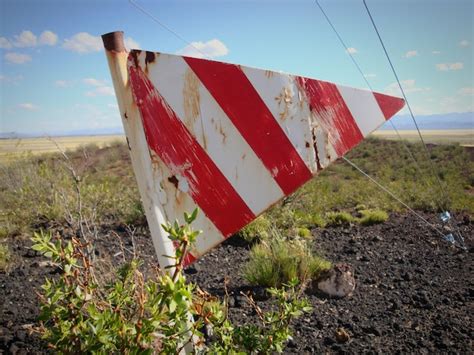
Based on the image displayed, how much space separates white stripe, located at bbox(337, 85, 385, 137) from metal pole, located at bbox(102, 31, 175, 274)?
85cm

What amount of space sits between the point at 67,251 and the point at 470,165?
23552 millimetres

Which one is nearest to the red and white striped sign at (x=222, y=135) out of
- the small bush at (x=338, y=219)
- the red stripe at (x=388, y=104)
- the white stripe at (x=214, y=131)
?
the white stripe at (x=214, y=131)

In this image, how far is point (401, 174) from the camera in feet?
64.2

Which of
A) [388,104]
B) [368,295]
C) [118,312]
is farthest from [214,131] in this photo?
[368,295]

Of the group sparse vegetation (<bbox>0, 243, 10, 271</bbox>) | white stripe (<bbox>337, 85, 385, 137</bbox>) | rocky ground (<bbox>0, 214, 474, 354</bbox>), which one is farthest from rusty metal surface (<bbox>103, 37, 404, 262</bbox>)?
sparse vegetation (<bbox>0, 243, 10, 271</bbox>)

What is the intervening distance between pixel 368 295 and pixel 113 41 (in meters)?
2.81

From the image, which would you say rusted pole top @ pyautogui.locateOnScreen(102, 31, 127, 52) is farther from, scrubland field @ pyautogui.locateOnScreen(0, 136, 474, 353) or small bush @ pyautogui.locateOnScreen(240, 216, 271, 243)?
small bush @ pyautogui.locateOnScreen(240, 216, 271, 243)

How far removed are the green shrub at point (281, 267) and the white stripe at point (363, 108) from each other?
191 cm

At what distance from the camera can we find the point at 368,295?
3.16m

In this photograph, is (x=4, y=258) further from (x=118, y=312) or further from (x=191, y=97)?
(x=191, y=97)

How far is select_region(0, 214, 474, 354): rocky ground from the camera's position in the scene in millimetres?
2393

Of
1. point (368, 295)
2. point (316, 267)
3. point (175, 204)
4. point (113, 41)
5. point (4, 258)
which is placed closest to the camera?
point (113, 41)

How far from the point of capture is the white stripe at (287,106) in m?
1.42

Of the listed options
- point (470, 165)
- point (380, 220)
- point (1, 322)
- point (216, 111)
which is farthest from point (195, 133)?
point (470, 165)
